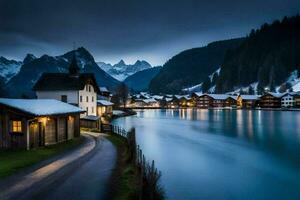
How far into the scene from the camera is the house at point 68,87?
60.9 metres

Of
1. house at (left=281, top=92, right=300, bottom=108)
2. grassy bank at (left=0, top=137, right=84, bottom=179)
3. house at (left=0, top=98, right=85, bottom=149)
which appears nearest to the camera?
grassy bank at (left=0, top=137, right=84, bottom=179)

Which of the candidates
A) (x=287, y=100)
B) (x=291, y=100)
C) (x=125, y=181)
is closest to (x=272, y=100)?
(x=287, y=100)

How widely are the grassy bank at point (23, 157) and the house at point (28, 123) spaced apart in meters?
1.24

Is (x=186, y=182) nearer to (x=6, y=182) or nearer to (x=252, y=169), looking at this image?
(x=252, y=169)

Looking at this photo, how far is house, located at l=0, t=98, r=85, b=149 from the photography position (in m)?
28.3

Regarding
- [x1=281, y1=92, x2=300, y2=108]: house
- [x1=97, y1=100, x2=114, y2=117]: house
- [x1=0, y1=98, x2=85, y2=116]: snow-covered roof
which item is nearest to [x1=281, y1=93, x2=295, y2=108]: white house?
[x1=281, y1=92, x2=300, y2=108]: house


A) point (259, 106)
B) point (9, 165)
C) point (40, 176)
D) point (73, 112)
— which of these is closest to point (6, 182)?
point (40, 176)

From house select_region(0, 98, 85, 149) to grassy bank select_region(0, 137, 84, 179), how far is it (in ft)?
4.08

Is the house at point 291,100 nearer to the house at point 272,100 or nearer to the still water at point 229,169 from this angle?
the house at point 272,100

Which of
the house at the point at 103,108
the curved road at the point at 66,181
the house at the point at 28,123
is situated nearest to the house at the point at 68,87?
the house at the point at 103,108

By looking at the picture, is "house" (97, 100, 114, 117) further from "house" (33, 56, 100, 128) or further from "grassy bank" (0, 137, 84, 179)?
"grassy bank" (0, 137, 84, 179)

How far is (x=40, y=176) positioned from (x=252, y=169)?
1898 cm

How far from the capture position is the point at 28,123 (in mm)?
28531

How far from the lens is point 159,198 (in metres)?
16.7
